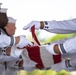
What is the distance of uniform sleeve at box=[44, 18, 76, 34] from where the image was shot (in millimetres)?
1233

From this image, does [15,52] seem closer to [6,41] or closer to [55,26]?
[6,41]

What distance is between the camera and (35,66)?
1.39 m

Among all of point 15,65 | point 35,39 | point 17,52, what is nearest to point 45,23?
point 35,39

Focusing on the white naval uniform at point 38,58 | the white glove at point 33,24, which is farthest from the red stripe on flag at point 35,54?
the white glove at point 33,24

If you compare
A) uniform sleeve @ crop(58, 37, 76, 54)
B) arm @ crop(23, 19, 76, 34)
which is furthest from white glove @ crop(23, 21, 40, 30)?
uniform sleeve @ crop(58, 37, 76, 54)

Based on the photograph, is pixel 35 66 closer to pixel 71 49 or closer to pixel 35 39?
pixel 35 39

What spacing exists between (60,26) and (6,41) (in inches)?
12.9

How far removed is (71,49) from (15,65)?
53 centimetres

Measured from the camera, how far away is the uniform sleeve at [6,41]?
117 cm

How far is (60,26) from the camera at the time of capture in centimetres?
126

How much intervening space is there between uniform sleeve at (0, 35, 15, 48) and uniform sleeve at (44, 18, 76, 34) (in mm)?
221

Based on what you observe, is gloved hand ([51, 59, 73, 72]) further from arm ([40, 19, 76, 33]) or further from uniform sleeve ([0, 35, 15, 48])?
uniform sleeve ([0, 35, 15, 48])

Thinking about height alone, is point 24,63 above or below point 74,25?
below

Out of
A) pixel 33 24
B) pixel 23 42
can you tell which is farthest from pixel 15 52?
pixel 33 24
